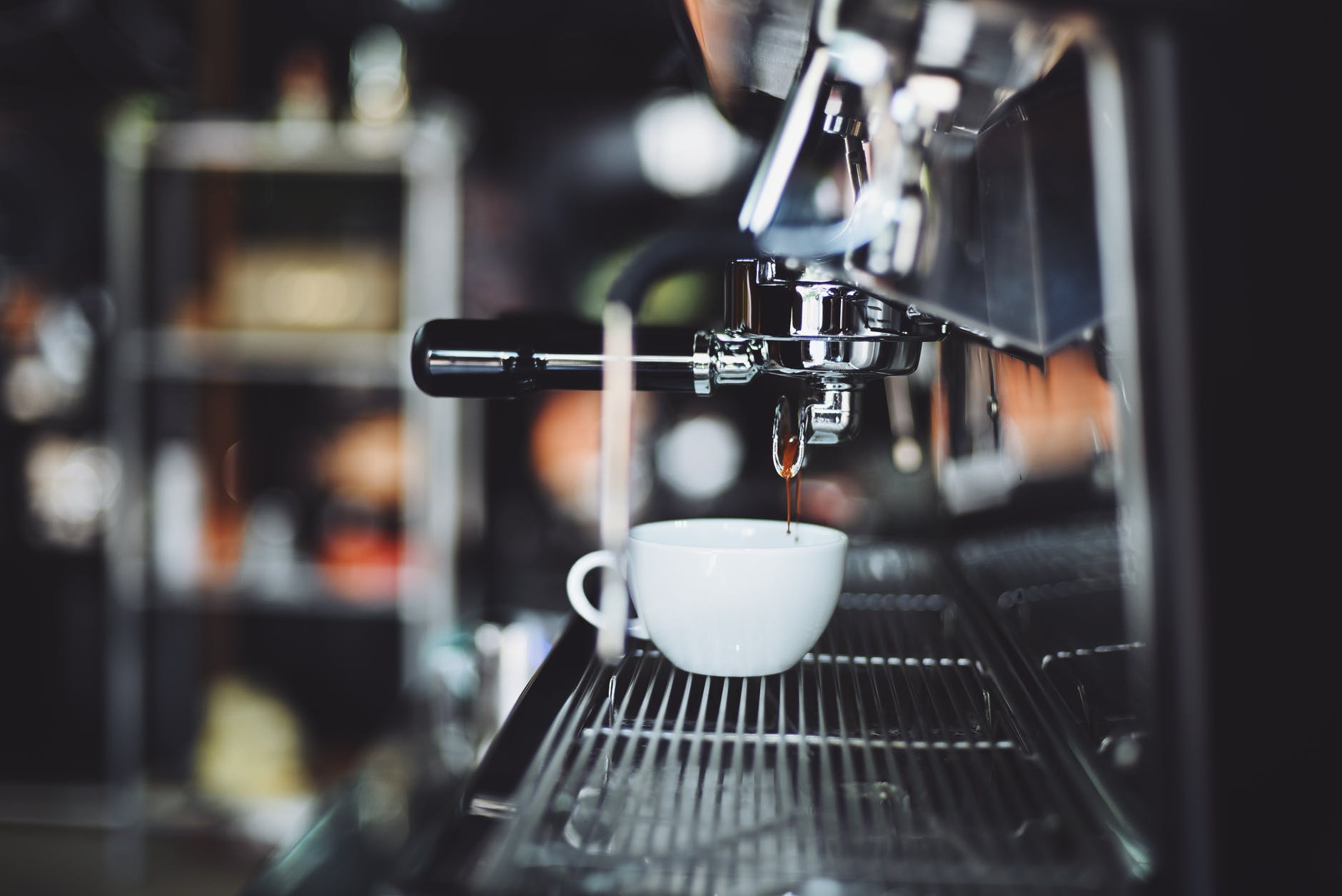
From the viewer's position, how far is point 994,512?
60 centimetres

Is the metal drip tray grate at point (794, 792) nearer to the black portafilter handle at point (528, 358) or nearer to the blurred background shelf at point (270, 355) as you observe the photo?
the black portafilter handle at point (528, 358)

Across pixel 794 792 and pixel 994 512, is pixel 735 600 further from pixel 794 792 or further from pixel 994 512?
pixel 994 512

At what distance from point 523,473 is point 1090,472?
161 cm

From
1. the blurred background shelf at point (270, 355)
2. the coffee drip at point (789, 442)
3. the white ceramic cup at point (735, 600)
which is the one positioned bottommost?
the white ceramic cup at point (735, 600)

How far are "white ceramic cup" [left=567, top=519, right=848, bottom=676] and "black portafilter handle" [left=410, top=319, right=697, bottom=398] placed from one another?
9 centimetres

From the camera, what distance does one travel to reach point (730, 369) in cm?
52

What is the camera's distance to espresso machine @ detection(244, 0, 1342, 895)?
28cm

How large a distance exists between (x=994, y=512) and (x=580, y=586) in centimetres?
26

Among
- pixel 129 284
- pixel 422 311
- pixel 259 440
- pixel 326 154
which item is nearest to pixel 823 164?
pixel 422 311

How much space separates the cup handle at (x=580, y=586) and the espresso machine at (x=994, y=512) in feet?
0.05

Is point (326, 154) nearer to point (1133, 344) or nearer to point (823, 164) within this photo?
point (823, 164)

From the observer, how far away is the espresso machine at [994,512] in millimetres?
277

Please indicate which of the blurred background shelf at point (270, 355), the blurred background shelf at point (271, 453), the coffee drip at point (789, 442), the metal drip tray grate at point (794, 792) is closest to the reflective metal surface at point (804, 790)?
the metal drip tray grate at point (794, 792)

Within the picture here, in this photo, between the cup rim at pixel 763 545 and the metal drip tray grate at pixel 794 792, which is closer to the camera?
the metal drip tray grate at pixel 794 792
